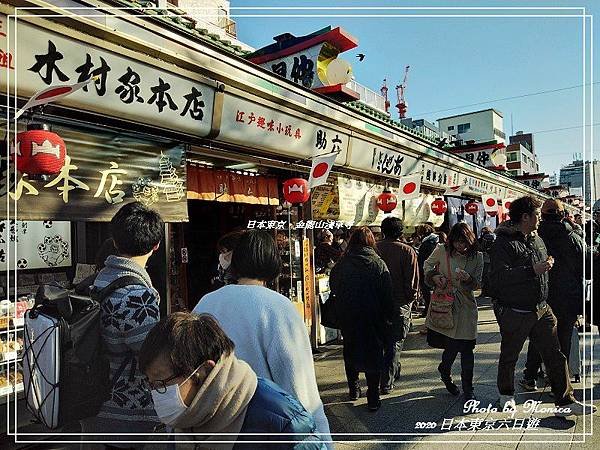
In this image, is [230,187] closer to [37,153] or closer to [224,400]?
[37,153]

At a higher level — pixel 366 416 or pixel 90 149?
pixel 90 149

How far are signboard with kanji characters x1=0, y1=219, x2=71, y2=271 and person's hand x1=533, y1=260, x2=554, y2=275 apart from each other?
15.7 feet

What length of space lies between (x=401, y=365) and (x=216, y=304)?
4563mm

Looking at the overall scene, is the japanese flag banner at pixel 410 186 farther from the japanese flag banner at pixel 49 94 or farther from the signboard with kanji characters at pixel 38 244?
the japanese flag banner at pixel 49 94

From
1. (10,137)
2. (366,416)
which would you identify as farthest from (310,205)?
(10,137)

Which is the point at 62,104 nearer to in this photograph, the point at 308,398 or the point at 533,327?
the point at 308,398

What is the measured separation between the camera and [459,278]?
15.8 feet

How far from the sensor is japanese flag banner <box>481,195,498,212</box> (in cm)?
1420

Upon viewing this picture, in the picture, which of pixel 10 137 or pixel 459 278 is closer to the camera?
pixel 10 137

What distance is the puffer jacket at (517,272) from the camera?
161 inches

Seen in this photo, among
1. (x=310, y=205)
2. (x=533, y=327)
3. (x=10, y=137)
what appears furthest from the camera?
(x=310, y=205)

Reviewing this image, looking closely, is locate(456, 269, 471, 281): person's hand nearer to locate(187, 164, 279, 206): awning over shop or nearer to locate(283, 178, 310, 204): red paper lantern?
locate(283, 178, 310, 204): red paper lantern

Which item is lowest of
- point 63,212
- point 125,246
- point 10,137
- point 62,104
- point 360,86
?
point 125,246

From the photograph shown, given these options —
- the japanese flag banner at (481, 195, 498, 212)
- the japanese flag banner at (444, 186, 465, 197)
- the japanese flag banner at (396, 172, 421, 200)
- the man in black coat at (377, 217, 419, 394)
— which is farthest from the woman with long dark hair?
the japanese flag banner at (481, 195, 498, 212)
